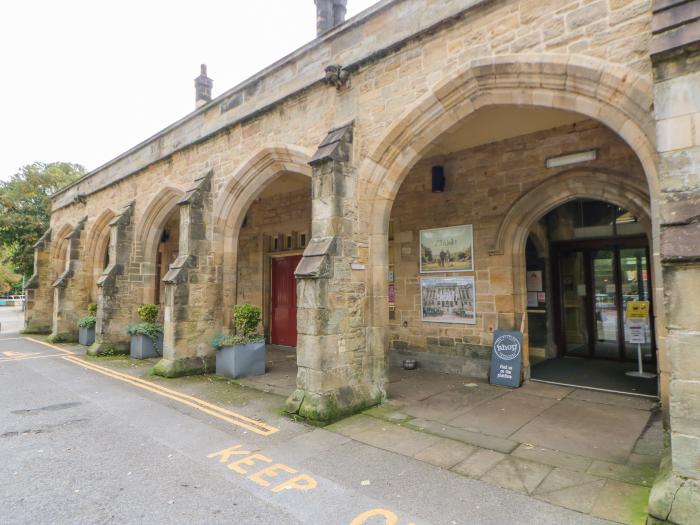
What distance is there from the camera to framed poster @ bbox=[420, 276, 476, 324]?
24.4 ft

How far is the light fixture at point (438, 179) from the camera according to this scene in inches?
307

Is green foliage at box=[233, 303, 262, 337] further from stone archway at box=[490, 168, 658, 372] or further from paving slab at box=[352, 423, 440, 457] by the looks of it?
stone archway at box=[490, 168, 658, 372]

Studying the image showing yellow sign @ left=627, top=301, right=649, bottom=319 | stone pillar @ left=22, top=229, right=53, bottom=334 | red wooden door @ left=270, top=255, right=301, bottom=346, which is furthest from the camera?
stone pillar @ left=22, top=229, right=53, bottom=334

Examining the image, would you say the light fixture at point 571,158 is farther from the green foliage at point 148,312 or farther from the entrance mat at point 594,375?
the green foliage at point 148,312

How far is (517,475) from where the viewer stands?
3.49 meters

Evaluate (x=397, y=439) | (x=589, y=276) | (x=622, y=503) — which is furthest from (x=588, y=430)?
(x=589, y=276)

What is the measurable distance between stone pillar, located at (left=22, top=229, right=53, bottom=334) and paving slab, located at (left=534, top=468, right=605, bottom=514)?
19.0m

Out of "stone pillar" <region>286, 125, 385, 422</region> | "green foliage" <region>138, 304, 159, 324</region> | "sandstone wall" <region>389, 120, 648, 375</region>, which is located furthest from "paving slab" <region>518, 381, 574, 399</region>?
"green foliage" <region>138, 304, 159, 324</region>

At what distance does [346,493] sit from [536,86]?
4.66 m

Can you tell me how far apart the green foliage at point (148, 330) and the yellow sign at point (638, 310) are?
1043 cm

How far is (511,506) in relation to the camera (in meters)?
3.01

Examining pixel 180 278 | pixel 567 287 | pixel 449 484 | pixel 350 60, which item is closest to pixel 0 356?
pixel 180 278

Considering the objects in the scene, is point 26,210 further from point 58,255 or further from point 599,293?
point 599,293

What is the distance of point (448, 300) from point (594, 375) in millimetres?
2832
